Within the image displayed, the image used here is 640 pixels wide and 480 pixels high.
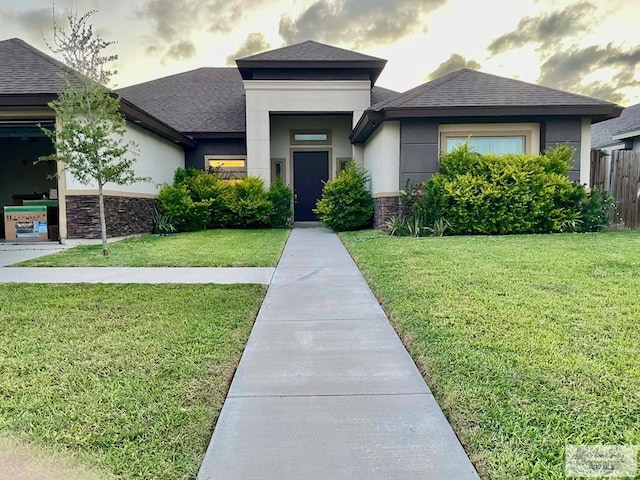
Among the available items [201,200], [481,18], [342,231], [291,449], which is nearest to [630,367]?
[291,449]

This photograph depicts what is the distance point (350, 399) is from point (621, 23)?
13.8 meters

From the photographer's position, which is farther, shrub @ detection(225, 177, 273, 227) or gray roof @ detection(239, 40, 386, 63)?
gray roof @ detection(239, 40, 386, 63)

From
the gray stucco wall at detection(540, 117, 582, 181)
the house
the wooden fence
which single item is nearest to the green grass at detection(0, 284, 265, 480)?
A: the house

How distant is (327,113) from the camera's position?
50.8ft

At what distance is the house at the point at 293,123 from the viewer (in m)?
10.5

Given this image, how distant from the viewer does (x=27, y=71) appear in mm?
10172

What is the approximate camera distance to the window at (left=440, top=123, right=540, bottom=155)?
1127 centimetres

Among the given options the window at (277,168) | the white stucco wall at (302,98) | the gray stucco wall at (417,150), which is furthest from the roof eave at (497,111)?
the window at (277,168)

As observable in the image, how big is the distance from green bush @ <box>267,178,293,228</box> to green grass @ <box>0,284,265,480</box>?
9731 mm

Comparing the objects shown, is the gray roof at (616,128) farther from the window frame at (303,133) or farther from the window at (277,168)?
the window at (277,168)

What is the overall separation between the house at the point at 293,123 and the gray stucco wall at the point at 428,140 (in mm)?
25

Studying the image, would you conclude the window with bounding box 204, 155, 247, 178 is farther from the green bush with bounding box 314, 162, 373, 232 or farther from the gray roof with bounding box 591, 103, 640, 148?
the gray roof with bounding box 591, 103, 640, 148

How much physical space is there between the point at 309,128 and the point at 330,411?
15.2 metres

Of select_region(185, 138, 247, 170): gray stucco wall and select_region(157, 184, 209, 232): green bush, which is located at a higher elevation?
select_region(185, 138, 247, 170): gray stucco wall
